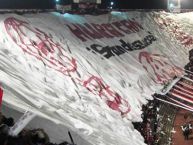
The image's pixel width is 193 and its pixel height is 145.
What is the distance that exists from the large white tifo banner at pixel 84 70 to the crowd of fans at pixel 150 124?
24cm

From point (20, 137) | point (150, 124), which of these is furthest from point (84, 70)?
point (20, 137)

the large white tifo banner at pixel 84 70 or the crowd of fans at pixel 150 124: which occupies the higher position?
the large white tifo banner at pixel 84 70

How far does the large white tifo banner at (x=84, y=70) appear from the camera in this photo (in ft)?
17.1

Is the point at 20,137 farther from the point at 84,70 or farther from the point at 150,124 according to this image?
the point at 150,124

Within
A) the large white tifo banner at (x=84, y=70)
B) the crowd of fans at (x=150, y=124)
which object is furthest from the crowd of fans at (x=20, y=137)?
the crowd of fans at (x=150, y=124)

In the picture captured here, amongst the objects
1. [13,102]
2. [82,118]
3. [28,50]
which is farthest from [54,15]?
[13,102]

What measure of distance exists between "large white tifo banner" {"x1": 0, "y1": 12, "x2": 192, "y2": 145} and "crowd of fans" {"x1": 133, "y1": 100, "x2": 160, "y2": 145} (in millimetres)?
244

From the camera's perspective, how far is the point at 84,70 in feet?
26.0

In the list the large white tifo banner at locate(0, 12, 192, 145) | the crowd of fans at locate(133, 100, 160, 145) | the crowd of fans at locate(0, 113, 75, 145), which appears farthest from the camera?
the crowd of fans at locate(133, 100, 160, 145)

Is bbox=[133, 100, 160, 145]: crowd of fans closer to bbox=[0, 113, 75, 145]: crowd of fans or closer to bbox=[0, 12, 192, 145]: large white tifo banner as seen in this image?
bbox=[0, 12, 192, 145]: large white tifo banner

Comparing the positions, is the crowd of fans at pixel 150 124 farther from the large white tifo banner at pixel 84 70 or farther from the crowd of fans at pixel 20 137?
the crowd of fans at pixel 20 137

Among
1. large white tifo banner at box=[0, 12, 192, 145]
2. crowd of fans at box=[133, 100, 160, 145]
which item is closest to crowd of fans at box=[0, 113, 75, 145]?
large white tifo banner at box=[0, 12, 192, 145]

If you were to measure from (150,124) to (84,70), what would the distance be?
219 centimetres

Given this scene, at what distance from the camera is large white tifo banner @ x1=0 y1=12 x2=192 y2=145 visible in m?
5.20
